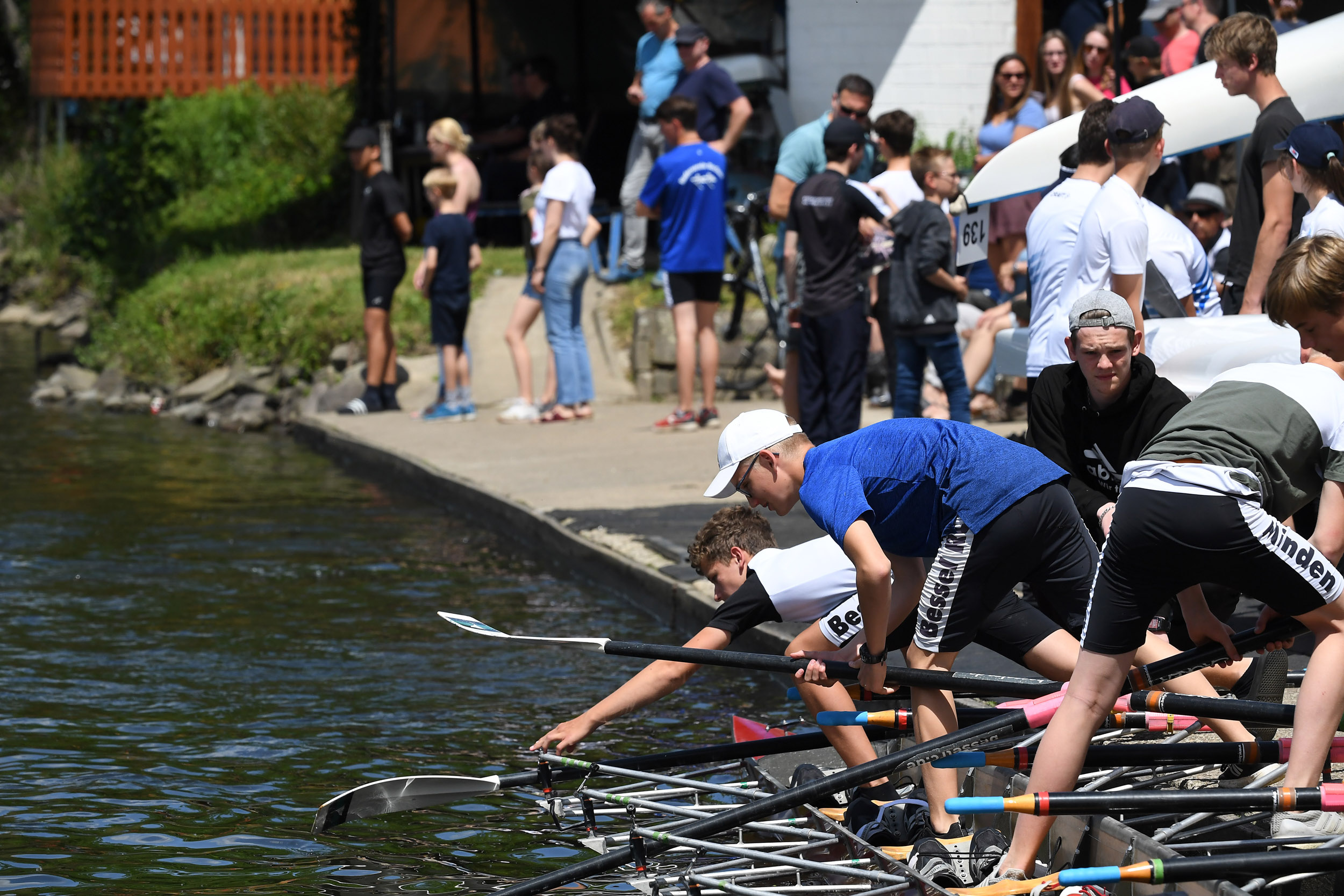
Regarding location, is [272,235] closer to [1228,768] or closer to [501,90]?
[501,90]

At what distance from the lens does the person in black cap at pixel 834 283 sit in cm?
971

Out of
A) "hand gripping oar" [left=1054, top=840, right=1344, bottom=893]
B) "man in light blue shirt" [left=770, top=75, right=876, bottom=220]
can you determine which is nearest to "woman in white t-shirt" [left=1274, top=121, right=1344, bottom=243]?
"hand gripping oar" [left=1054, top=840, right=1344, bottom=893]

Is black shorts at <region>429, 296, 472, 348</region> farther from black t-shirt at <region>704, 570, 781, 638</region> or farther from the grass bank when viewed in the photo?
black t-shirt at <region>704, 570, 781, 638</region>

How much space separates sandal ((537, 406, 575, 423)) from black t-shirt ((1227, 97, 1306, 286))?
6.71 meters

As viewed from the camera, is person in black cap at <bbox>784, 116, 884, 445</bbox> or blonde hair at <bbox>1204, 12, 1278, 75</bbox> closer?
blonde hair at <bbox>1204, 12, 1278, 75</bbox>

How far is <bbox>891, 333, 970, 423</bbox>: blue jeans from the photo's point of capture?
31.9 ft

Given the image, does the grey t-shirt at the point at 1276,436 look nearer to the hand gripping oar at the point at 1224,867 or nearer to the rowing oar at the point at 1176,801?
the rowing oar at the point at 1176,801

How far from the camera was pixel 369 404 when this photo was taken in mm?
14891

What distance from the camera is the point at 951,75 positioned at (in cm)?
1605

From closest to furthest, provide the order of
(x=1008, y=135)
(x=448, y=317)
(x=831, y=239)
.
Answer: (x=831, y=239) → (x=1008, y=135) → (x=448, y=317)

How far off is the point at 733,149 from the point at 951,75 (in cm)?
218

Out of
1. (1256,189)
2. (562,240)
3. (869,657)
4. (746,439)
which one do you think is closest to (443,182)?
(562,240)

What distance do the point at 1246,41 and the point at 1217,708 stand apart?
3.33m

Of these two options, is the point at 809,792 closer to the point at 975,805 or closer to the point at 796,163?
the point at 975,805
